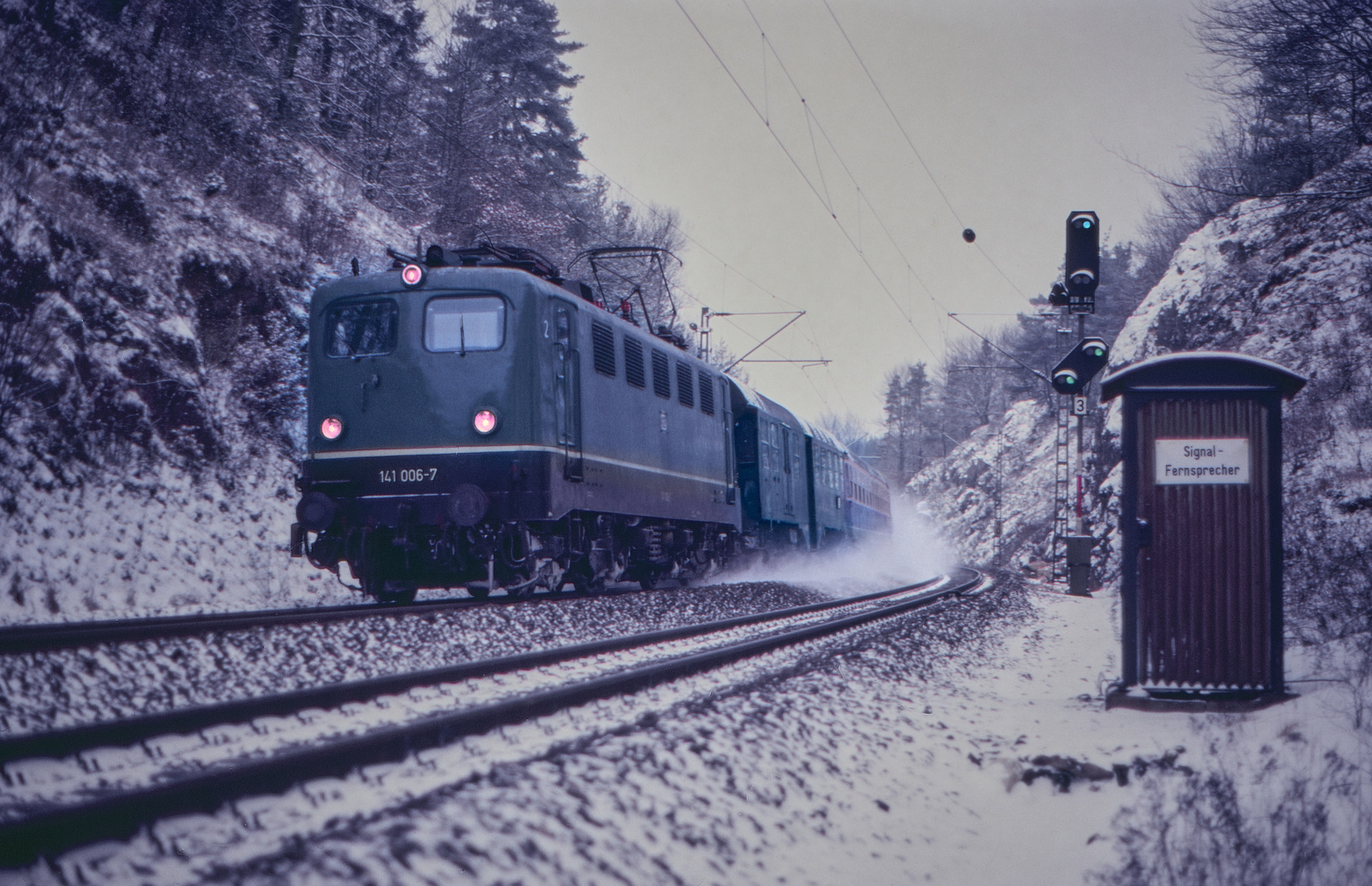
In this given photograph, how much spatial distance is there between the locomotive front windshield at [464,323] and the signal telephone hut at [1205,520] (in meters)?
5.94

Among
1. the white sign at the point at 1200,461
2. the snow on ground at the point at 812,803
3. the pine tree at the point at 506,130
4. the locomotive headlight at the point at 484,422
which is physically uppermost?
the pine tree at the point at 506,130

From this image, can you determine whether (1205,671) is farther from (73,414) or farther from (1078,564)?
(73,414)

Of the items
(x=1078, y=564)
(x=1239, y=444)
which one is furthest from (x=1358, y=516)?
(x=1239, y=444)

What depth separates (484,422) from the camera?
984 cm

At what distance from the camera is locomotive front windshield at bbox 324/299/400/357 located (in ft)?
33.6

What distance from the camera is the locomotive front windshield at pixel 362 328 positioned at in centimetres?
1024

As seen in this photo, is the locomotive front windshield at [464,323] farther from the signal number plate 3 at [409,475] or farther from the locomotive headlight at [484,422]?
the signal number plate 3 at [409,475]

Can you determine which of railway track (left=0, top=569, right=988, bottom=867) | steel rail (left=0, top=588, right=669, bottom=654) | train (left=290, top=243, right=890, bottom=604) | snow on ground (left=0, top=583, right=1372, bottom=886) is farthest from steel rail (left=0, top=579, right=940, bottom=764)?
train (left=290, top=243, right=890, bottom=604)

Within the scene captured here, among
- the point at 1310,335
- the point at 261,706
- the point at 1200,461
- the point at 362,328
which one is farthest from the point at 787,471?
the point at 261,706

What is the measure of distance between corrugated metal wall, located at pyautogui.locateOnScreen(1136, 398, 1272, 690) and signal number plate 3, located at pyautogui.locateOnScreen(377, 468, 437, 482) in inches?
248

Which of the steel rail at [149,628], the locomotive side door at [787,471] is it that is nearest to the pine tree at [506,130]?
the locomotive side door at [787,471]

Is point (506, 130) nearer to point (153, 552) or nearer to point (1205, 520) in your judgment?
point (153, 552)

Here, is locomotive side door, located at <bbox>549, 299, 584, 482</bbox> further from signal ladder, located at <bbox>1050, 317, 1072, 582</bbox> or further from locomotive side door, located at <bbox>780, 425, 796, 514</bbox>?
locomotive side door, located at <bbox>780, 425, 796, 514</bbox>

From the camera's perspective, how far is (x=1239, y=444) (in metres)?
6.03
